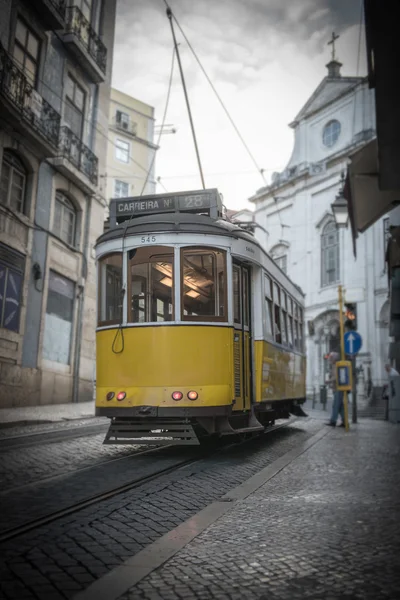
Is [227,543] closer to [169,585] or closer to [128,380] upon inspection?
[169,585]

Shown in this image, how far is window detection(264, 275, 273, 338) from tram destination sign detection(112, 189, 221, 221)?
5.43ft

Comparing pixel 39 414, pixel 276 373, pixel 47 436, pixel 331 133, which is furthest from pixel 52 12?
pixel 331 133

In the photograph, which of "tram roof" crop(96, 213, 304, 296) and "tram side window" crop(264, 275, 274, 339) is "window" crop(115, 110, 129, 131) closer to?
"tram side window" crop(264, 275, 274, 339)

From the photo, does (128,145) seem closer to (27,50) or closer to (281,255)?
(281,255)

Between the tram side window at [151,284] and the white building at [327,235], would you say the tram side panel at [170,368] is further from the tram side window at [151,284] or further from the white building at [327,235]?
the white building at [327,235]

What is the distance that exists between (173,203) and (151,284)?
4.67 feet

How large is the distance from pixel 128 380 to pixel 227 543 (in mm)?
4094

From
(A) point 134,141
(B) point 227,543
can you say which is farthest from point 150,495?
(A) point 134,141

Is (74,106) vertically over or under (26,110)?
over

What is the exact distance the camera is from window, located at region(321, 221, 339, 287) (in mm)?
32125

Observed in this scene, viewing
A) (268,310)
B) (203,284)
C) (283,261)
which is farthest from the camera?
(283,261)

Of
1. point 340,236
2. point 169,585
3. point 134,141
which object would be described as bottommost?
point 169,585

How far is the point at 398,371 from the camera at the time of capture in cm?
1719

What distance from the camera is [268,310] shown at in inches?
375
